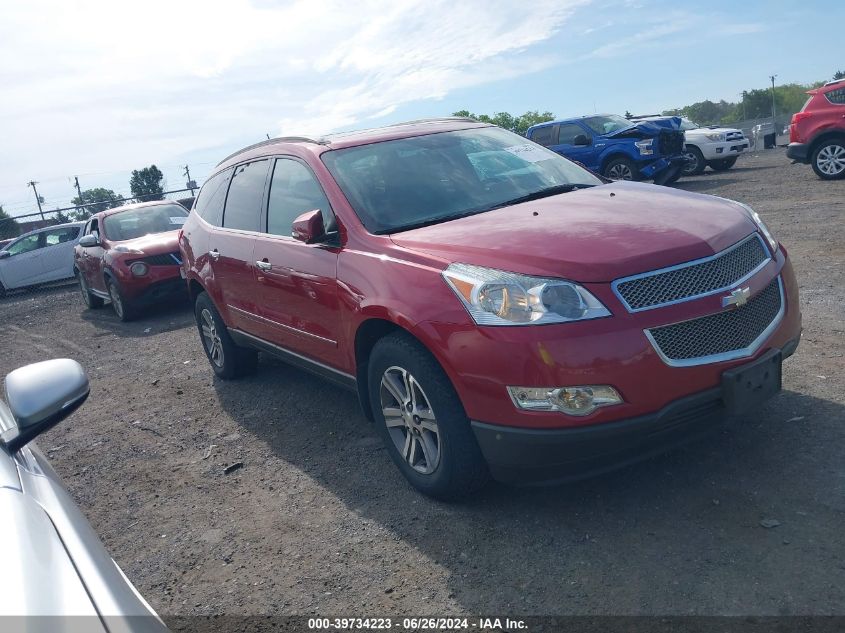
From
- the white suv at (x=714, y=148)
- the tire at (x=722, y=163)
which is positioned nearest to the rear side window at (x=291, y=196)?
the white suv at (x=714, y=148)

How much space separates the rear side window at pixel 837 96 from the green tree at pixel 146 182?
72.8 feet

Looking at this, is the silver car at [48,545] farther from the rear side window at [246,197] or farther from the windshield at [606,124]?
the windshield at [606,124]

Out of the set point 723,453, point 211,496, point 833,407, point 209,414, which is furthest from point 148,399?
point 833,407

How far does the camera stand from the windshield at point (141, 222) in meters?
11.6

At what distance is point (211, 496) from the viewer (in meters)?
4.41

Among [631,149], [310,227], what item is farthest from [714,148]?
[310,227]

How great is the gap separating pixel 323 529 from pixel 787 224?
8.42m

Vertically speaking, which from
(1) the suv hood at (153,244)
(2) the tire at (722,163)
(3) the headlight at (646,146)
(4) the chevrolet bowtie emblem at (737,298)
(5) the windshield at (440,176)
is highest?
(5) the windshield at (440,176)

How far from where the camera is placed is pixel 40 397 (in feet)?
7.48

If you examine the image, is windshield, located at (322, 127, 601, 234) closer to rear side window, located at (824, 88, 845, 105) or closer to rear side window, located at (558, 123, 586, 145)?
rear side window, located at (824, 88, 845, 105)

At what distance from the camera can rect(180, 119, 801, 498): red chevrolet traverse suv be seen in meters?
3.12

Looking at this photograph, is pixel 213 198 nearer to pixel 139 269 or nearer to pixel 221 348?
pixel 221 348

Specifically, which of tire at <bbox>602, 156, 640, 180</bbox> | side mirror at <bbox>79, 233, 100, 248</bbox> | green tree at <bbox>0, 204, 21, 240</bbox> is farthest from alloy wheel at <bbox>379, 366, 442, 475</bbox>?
green tree at <bbox>0, 204, 21, 240</bbox>

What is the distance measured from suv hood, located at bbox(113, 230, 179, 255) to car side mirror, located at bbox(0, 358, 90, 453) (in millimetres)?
8461
